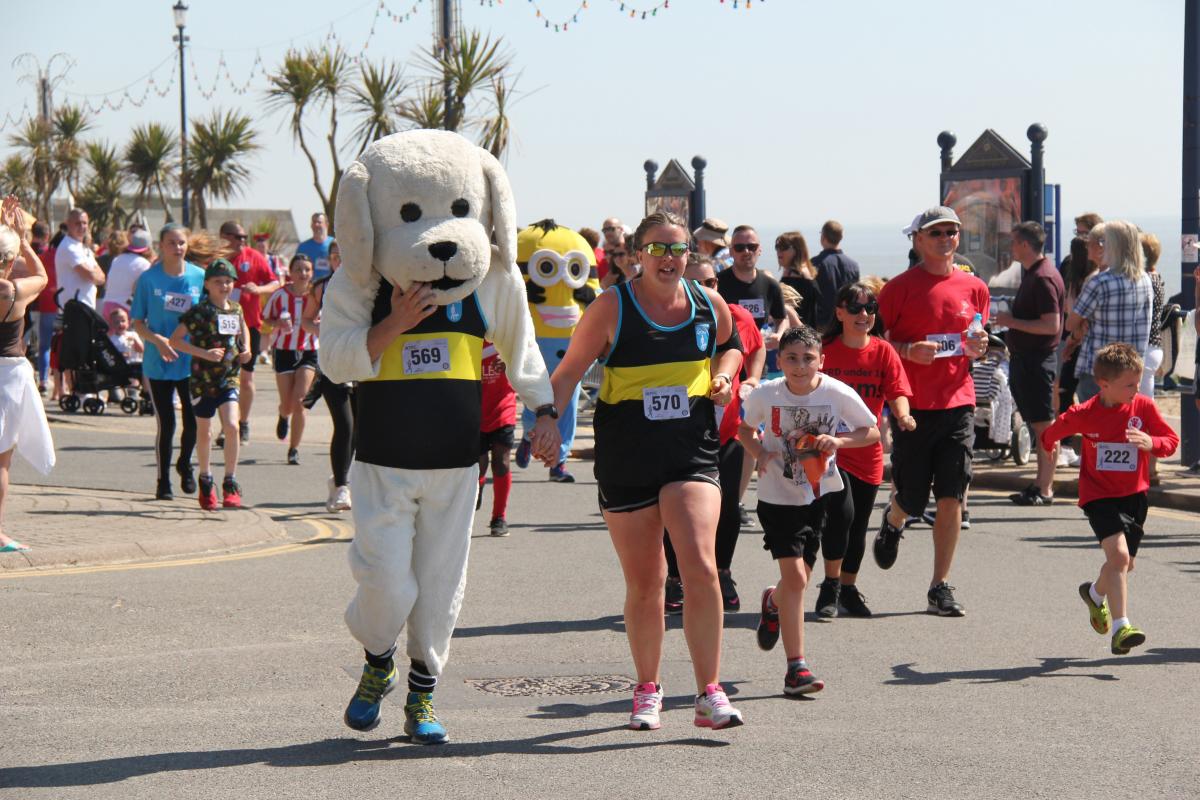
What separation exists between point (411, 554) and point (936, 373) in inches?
148

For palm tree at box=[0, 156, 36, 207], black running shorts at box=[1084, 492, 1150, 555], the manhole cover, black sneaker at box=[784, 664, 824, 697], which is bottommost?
the manhole cover

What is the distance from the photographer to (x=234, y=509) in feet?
39.7

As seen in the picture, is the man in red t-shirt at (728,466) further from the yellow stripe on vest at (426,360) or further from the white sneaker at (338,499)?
the white sneaker at (338,499)

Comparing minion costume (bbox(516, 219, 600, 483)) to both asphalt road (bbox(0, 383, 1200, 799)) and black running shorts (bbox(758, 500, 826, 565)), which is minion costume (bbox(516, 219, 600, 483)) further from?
black running shorts (bbox(758, 500, 826, 565))

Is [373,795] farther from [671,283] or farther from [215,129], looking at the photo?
[215,129]

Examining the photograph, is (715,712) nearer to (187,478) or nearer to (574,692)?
(574,692)

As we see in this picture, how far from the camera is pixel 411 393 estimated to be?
19.8 feet

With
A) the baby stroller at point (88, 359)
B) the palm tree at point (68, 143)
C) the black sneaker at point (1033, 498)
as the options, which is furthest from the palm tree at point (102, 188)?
the black sneaker at point (1033, 498)

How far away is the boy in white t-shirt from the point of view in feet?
23.6

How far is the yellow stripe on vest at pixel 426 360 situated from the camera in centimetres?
605

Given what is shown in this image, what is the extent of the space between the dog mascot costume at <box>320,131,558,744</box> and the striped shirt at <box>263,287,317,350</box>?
8.26 metres

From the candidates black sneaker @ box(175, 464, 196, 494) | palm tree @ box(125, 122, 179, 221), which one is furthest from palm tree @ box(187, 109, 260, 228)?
black sneaker @ box(175, 464, 196, 494)

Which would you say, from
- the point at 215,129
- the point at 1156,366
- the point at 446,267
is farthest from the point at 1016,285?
the point at 215,129

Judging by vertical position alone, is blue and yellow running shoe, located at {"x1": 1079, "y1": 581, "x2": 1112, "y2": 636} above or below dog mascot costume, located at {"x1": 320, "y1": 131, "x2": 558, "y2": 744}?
below
